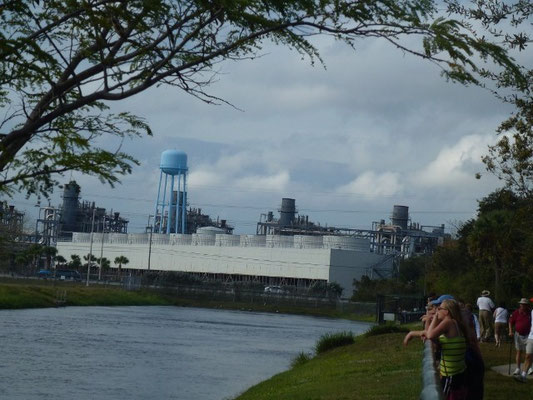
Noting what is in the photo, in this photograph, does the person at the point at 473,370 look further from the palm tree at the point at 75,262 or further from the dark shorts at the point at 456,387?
the palm tree at the point at 75,262

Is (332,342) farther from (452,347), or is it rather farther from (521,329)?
(452,347)

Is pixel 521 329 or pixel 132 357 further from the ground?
pixel 521 329

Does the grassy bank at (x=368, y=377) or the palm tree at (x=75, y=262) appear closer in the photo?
the grassy bank at (x=368, y=377)

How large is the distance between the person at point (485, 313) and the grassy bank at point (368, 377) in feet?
2.34

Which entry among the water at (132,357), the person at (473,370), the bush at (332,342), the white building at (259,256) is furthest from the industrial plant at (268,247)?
the person at (473,370)

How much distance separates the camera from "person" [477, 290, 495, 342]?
3073 centimetres

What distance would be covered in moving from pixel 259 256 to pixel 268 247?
61.4 inches

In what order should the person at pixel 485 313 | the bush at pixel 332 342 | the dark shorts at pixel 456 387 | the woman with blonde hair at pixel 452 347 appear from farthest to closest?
the bush at pixel 332 342, the person at pixel 485 313, the dark shorts at pixel 456 387, the woman with blonde hair at pixel 452 347

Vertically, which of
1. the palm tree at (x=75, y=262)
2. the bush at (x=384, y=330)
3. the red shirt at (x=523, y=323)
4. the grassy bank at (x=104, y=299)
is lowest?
the grassy bank at (x=104, y=299)

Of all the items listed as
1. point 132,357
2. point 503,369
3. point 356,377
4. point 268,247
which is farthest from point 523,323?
point 268,247

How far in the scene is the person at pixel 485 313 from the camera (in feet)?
101

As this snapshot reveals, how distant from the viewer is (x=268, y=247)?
122 m

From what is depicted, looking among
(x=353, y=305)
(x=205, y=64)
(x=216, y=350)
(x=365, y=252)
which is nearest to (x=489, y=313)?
(x=216, y=350)

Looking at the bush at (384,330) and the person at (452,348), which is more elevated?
the person at (452,348)
